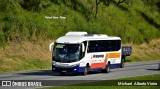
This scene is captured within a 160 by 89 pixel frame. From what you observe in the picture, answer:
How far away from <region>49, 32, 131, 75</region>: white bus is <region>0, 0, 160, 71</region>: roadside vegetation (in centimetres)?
774

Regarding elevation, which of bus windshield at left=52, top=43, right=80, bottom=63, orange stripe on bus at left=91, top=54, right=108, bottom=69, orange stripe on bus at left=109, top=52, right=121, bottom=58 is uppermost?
bus windshield at left=52, top=43, right=80, bottom=63

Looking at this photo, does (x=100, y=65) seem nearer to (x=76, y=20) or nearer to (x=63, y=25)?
(x=63, y=25)

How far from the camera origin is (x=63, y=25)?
2178 inches

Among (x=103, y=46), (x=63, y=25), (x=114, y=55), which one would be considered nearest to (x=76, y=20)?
(x=63, y=25)

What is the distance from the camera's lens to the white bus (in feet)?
110

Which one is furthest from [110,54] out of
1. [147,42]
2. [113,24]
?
[147,42]

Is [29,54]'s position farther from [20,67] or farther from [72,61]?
[72,61]

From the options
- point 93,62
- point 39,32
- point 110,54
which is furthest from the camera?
point 39,32

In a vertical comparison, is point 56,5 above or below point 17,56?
above

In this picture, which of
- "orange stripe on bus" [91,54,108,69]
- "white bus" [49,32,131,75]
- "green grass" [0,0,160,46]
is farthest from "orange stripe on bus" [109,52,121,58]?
"green grass" [0,0,160,46]

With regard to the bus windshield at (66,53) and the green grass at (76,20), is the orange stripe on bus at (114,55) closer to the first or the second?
the bus windshield at (66,53)

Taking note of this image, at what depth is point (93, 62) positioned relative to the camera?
35844 millimetres

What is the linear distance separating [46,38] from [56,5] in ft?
28.5

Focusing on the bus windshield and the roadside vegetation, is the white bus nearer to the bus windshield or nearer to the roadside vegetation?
the bus windshield
